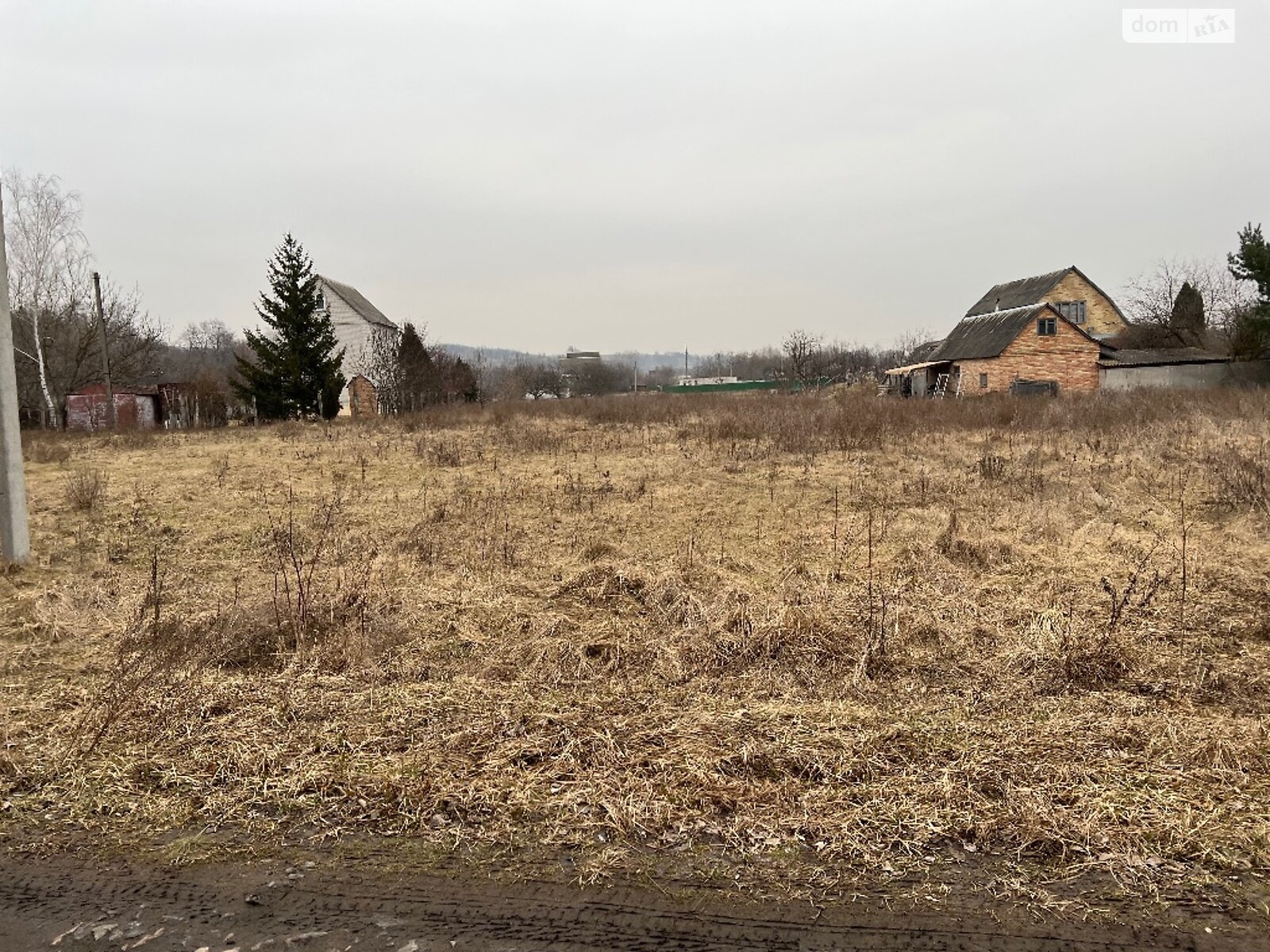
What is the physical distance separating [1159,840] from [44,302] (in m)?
37.0

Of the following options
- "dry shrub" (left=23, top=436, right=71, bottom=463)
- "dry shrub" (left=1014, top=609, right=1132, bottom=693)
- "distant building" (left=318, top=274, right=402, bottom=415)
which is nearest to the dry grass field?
"dry shrub" (left=1014, top=609, right=1132, bottom=693)

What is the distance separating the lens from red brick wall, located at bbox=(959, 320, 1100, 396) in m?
34.8

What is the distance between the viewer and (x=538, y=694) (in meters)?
3.88

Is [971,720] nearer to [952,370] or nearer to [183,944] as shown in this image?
[183,944]

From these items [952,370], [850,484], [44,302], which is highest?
[44,302]

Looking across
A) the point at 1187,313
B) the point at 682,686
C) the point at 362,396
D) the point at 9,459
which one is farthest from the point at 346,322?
the point at 1187,313

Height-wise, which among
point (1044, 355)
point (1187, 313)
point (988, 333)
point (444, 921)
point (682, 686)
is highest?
point (1187, 313)

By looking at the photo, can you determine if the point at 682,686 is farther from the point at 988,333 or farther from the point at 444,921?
the point at 988,333

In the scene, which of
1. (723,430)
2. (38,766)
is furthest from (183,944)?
(723,430)

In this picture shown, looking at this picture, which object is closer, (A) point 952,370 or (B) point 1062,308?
(A) point 952,370

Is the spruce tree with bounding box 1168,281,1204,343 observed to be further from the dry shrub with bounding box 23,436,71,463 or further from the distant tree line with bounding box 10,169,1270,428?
the dry shrub with bounding box 23,436,71,463

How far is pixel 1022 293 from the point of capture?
46.1 m

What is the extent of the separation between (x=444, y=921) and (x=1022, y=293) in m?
52.3

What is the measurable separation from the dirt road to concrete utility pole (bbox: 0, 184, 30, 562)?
17.7ft
